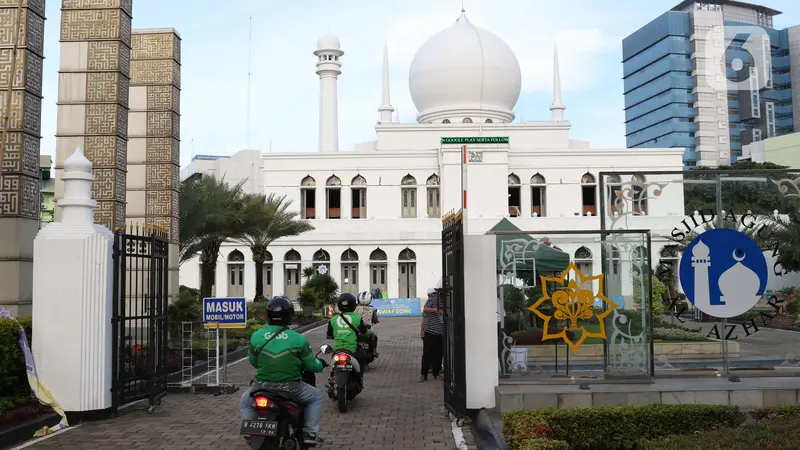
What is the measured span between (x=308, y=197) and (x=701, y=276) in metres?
32.3

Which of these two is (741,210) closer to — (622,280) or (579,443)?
(622,280)

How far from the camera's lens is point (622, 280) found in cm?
838

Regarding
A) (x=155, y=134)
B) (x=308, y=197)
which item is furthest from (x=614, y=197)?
(x=308, y=197)

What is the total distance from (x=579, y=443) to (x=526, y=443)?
75 centimetres

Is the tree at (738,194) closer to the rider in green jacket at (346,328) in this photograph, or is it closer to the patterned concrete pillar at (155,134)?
the rider in green jacket at (346,328)

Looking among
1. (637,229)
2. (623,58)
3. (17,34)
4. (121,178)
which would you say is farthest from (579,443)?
(623,58)

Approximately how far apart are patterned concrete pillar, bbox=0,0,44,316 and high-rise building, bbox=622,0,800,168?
243 feet

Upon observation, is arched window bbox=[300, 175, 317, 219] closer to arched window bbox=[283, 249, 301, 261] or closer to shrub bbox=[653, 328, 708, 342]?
arched window bbox=[283, 249, 301, 261]

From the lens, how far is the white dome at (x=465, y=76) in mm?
42406

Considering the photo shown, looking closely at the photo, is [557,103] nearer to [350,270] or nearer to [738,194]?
[350,270]

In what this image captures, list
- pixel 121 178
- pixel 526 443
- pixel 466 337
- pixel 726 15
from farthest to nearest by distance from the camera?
pixel 726 15, pixel 121 178, pixel 466 337, pixel 526 443

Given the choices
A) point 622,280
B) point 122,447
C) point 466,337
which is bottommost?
point 122,447

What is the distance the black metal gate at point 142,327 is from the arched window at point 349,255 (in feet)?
95.1

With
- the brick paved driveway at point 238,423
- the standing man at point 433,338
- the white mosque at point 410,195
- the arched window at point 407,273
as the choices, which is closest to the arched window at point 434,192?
the white mosque at point 410,195
